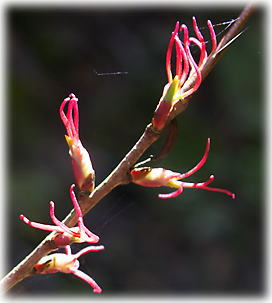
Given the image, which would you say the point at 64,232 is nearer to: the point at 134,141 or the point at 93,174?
the point at 93,174

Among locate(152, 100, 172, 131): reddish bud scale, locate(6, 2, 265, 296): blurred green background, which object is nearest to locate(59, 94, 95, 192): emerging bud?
locate(152, 100, 172, 131): reddish bud scale

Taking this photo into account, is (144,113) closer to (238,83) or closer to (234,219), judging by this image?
(238,83)

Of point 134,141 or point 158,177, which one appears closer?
point 158,177

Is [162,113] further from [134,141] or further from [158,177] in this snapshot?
[134,141]

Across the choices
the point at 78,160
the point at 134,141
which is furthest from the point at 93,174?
the point at 134,141

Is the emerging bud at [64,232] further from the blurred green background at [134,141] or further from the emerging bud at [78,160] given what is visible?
the blurred green background at [134,141]

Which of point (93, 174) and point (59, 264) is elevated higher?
point (93, 174)

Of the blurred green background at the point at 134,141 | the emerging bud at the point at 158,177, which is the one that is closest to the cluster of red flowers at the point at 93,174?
the emerging bud at the point at 158,177

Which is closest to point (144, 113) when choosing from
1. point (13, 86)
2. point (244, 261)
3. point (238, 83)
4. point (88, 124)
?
point (88, 124)
